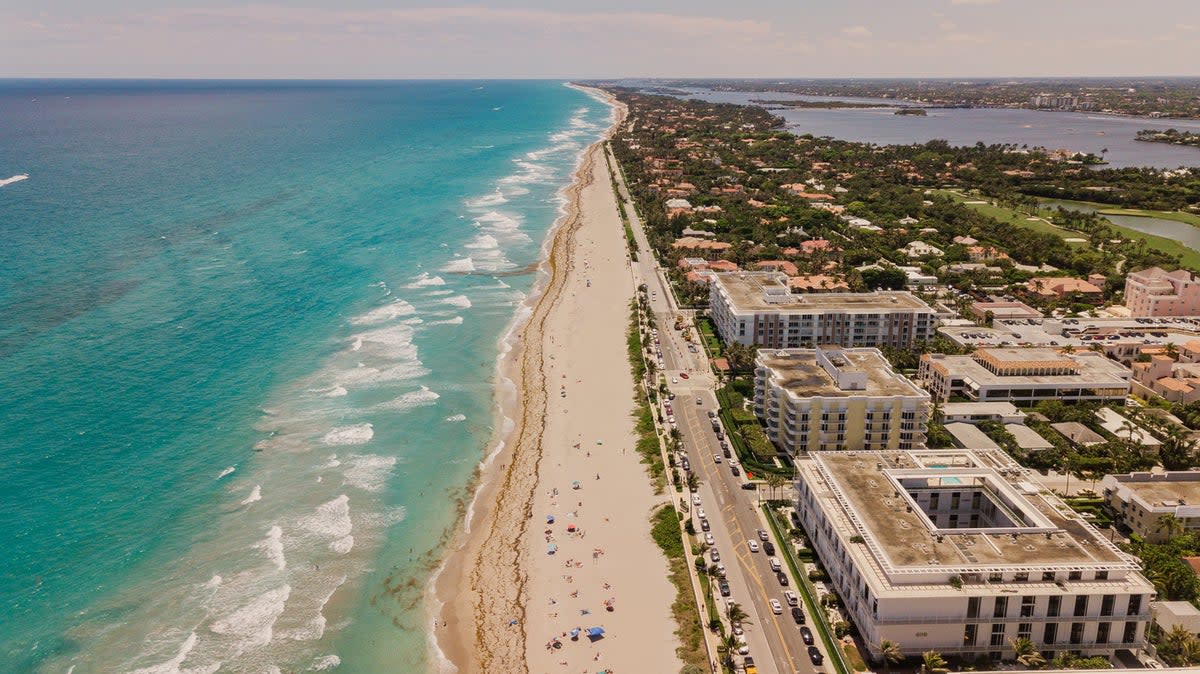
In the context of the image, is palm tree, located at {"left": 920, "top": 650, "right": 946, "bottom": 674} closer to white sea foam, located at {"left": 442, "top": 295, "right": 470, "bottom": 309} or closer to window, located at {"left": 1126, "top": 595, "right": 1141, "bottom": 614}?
window, located at {"left": 1126, "top": 595, "right": 1141, "bottom": 614}

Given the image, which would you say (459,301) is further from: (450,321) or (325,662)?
(325,662)

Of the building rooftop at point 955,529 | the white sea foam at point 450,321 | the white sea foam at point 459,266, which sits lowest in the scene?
the white sea foam at point 450,321

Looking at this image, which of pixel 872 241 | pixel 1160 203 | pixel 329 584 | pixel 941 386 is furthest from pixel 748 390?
pixel 1160 203

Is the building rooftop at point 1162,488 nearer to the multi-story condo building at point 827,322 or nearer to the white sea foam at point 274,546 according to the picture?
the multi-story condo building at point 827,322

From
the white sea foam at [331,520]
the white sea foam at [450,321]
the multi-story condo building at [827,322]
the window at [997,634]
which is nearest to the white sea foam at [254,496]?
the white sea foam at [331,520]

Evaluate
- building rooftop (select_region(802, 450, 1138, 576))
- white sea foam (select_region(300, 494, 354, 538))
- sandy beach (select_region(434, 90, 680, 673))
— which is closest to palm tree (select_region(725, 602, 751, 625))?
sandy beach (select_region(434, 90, 680, 673))

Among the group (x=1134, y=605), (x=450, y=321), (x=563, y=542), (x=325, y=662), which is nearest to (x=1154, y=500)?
(x=1134, y=605)
